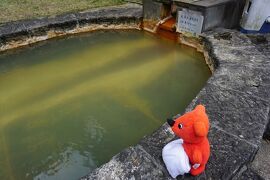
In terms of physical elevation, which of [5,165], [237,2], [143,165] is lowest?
[5,165]

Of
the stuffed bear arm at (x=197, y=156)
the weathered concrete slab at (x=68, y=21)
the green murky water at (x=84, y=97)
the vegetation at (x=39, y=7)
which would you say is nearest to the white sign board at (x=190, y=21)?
the green murky water at (x=84, y=97)

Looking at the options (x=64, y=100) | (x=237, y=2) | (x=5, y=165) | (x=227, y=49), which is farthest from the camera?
(x=237, y=2)

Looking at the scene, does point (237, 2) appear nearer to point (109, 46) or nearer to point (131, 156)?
point (109, 46)

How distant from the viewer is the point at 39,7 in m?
6.44

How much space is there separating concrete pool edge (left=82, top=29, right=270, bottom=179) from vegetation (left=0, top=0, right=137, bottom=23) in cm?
395

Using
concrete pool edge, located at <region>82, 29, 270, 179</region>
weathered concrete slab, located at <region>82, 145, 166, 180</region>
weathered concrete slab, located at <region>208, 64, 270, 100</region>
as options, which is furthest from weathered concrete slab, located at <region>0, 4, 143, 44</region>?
weathered concrete slab, located at <region>82, 145, 166, 180</region>

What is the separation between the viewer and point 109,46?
522 centimetres

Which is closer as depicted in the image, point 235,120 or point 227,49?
point 235,120

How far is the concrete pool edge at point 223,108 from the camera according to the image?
215cm

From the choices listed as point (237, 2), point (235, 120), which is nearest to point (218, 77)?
point (235, 120)

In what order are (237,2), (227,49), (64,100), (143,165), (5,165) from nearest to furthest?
(143,165)
(5,165)
(64,100)
(227,49)
(237,2)

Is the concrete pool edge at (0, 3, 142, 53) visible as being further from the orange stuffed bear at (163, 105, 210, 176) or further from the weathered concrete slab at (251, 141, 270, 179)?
the orange stuffed bear at (163, 105, 210, 176)

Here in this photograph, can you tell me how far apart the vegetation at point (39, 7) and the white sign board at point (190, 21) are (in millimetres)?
2250

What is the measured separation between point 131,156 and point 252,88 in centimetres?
177
